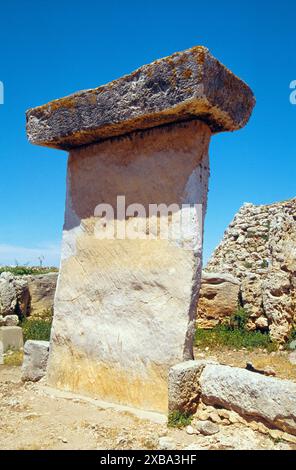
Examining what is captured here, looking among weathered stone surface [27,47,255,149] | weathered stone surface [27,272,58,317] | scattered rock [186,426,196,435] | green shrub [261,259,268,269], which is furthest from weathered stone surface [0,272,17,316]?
scattered rock [186,426,196,435]

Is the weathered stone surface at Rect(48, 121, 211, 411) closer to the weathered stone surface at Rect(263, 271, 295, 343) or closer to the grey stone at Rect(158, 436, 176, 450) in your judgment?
the grey stone at Rect(158, 436, 176, 450)

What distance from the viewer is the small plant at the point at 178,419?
140 inches

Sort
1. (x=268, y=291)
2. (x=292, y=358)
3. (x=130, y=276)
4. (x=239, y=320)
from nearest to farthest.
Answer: (x=130, y=276) < (x=292, y=358) < (x=268, y=291) < (x=239, y=320)

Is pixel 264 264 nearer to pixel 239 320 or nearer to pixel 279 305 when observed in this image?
pixel 239 320

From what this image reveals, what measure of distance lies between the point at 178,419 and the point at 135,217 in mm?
1819

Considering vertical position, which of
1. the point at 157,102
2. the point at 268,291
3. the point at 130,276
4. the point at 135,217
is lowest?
the point at 268,291

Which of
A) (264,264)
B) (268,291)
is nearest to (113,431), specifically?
(268,291)

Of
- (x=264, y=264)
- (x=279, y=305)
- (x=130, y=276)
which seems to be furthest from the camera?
(x=264, y=264)

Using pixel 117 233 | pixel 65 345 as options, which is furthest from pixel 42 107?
pixel 65 345

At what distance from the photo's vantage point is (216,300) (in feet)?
30.8

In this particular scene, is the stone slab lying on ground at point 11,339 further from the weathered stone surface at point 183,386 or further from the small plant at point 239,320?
the weathered stone surface at point 183,386

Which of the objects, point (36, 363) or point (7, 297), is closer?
point (36, 363)

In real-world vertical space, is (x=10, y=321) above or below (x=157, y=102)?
below
